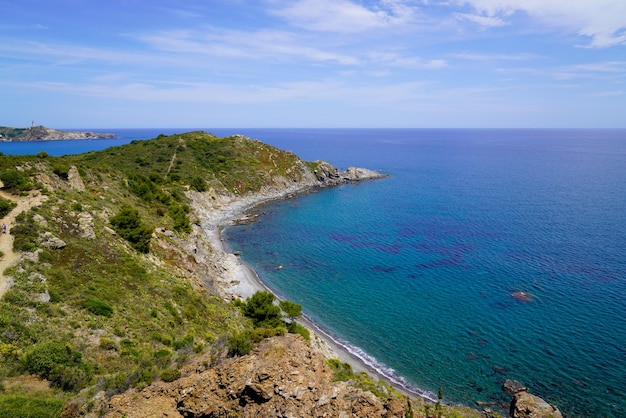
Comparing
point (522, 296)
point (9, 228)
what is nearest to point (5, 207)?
point (9, 228)

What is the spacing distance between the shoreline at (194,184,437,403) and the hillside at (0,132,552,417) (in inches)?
43.7

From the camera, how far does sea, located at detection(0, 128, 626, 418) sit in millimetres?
41031

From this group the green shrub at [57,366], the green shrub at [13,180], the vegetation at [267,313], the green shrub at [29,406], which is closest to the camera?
the green shrub at [29,406]

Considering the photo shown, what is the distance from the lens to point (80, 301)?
105 feet

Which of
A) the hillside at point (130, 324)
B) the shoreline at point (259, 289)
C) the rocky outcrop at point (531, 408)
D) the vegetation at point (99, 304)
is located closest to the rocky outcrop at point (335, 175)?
the shoreline at point (259, 289)

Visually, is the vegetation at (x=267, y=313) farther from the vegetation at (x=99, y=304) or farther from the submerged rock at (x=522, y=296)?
the submerged rock at (x=522, y=296)

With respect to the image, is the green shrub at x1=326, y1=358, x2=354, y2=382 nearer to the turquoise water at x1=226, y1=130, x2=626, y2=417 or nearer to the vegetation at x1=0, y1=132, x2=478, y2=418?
the vegetation at x1=0, y1=132, x2=478, y2=418

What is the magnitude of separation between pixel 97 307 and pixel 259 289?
105ft

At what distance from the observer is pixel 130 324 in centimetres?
3234

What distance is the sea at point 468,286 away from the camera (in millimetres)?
41031

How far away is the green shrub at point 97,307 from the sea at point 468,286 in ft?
94.4

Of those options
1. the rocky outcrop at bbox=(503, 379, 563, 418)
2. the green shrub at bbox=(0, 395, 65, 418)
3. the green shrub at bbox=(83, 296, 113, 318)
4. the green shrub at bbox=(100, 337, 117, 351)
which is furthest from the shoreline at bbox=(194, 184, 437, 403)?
the green shrub at bbox=(0, 395, 65, 418)

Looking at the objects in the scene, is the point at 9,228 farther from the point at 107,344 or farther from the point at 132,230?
the point at 107,344

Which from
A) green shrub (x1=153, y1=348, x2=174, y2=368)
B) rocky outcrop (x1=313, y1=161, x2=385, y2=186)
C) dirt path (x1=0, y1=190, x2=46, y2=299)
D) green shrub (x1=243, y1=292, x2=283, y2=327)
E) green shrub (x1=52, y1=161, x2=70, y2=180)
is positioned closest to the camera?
green shrub (x1=153, y1=348, x2=174, y2=368)
